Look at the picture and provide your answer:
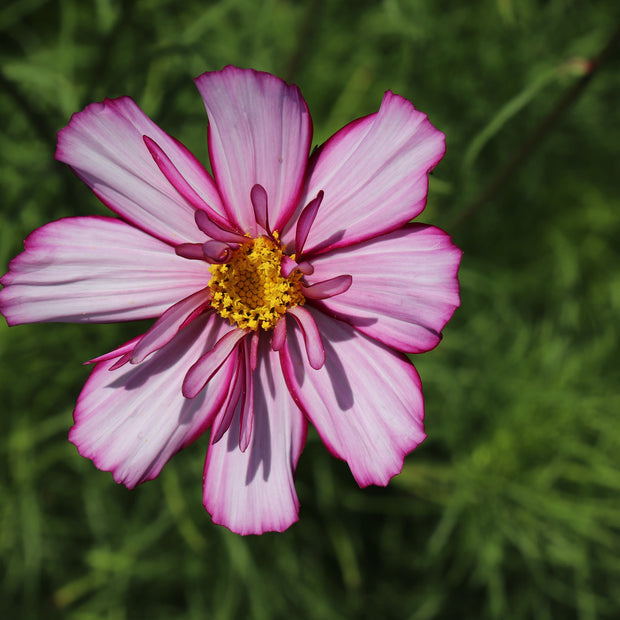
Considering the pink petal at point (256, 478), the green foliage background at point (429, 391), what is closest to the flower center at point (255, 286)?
the pink petal at point (256, 478)

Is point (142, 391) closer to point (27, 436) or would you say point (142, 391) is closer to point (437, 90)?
point (27, 436)

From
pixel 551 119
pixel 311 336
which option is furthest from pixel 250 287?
pixel 551 119

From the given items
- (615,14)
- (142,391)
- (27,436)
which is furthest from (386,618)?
(615,14)

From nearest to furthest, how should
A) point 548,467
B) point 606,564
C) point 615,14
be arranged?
1. point 548,467
2. point 606,564
3. point 615,14

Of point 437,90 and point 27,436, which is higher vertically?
point 437,90

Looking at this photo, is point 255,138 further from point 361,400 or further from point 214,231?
point 361,400

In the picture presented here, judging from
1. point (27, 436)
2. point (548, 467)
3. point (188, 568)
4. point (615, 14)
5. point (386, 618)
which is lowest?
point (386, 618)
